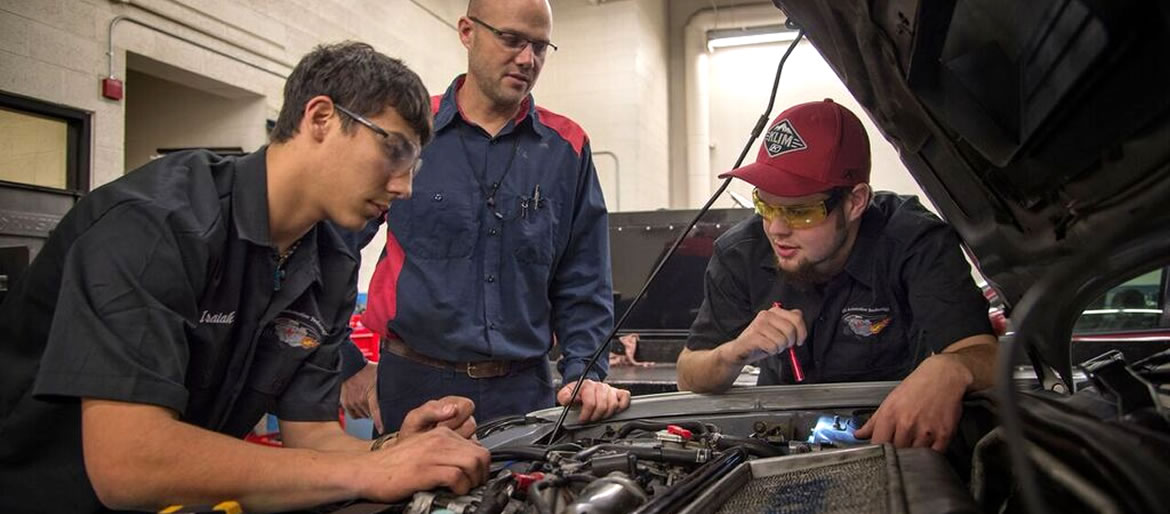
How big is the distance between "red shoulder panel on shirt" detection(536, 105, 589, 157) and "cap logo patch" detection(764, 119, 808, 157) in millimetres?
594

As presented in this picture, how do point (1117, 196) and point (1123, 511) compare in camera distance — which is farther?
point (1117, 196)

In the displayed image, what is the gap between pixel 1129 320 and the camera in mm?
A: 3123

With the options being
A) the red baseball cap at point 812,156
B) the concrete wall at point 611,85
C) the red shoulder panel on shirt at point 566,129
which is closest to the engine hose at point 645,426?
the red baseball cap at point 812,156

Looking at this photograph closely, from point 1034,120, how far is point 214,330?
1.28 meters

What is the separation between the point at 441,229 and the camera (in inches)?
80.1

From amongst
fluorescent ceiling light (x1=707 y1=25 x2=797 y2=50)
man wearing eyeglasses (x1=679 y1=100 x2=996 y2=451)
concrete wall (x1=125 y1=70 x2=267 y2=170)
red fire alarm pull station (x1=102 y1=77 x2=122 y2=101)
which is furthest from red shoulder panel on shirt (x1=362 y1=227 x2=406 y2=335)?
fluorescent ceiling light (x1=707 y1=25 x2=797 y2=50)

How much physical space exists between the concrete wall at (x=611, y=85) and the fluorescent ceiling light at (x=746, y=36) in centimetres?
77

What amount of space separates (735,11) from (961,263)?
21.7 feet

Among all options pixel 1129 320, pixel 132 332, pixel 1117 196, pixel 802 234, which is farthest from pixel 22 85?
pixel 1129 320

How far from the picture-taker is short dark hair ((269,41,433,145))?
1.33 metres

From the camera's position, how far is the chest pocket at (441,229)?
203 cm

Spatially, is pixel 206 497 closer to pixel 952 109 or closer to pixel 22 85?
pixel 952 109

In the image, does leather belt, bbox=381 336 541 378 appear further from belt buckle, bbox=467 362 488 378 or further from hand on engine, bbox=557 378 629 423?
hand on engine, bbox=557 378 629 423

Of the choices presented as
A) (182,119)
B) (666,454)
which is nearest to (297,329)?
(666,454)
